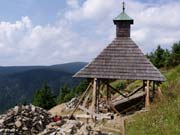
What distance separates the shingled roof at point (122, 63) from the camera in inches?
1022

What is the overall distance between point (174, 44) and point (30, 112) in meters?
33.7

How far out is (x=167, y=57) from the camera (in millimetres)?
55250

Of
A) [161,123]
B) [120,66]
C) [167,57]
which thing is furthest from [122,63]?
[167,57]

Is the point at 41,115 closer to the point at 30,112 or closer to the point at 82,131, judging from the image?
the point at 30,112

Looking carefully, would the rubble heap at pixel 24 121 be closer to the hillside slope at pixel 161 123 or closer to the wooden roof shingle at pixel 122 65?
the wooden roof shingle at pixel 122 65

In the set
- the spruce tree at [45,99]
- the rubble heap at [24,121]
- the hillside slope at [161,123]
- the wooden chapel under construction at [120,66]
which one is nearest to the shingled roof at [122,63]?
the wooden chapel under construction at [120,66]

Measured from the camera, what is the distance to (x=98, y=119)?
82.1 feet

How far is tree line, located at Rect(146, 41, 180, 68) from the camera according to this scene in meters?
54.5

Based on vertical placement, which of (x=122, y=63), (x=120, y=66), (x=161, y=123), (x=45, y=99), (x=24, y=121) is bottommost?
(x=45, y=99)

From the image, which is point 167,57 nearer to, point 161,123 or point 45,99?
point 45,99

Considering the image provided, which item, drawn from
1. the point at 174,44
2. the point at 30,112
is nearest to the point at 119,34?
the point at 30,112

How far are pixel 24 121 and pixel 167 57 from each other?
34.1 metres

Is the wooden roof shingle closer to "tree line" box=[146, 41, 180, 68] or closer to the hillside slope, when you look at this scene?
the hillside slope

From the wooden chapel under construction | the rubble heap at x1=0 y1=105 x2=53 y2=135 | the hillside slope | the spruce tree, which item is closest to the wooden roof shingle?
the wooden chapel under construction
